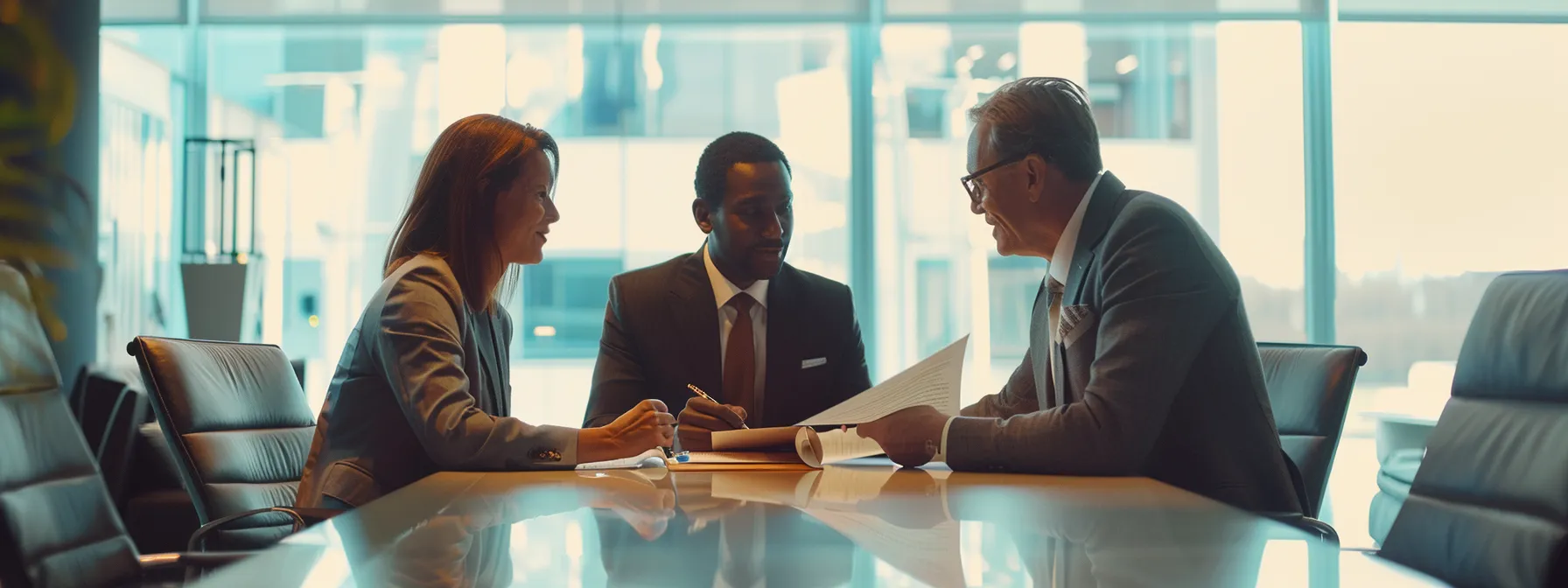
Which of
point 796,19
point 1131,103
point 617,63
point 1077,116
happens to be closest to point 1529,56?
point 1131,103

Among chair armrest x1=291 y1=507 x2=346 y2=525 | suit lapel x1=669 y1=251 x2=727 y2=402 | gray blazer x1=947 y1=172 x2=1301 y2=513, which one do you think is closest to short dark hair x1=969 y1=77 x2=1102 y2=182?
gray blazer x1=947 y1=172 x2=1301 y2=513

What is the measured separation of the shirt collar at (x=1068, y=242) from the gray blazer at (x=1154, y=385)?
0.11 meters

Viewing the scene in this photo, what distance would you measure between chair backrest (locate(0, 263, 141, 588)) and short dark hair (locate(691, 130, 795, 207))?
4.93ft

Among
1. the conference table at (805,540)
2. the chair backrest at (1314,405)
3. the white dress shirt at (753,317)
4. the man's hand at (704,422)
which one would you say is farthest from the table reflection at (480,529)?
the chair backrest at (1314,405)

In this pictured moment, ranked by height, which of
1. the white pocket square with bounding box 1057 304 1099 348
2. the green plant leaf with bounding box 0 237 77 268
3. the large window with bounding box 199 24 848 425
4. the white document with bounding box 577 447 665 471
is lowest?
the white document with bounding box 577 447 665 471

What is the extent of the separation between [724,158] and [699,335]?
46cm

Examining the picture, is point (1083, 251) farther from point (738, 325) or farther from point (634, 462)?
point (738, 325)

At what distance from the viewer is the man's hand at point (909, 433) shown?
72.1 inches

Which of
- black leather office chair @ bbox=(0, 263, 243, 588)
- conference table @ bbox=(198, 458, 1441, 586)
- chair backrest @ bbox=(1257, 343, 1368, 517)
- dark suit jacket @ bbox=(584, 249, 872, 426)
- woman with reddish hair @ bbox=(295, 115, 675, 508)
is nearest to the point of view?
conference table @ bbox=(198, 458, 1441, 586)

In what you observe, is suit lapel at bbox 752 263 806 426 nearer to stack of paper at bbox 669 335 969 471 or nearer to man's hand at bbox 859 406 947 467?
stack of paper at bbox 669 335 969 471

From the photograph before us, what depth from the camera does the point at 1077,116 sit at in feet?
6.74

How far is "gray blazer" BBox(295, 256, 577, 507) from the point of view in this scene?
1.81 metres

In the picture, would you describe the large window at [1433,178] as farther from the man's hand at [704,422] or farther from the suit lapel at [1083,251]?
the man's hand at [704,422]

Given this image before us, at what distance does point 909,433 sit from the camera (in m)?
1.85
